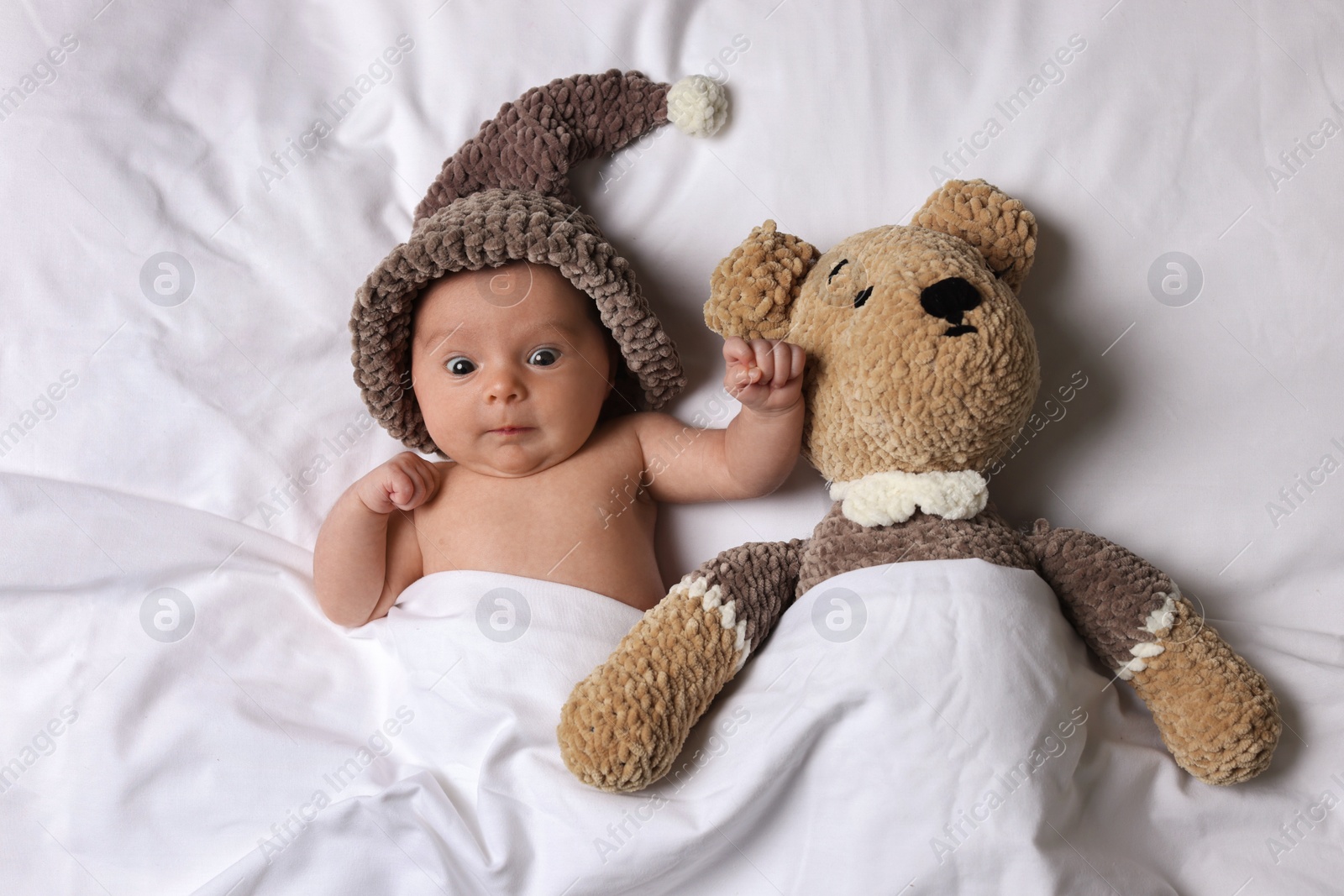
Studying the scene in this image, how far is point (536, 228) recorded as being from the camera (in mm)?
1342

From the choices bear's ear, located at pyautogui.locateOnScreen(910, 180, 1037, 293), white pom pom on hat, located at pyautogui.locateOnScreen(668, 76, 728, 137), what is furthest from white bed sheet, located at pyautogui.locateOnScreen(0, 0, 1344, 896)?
bear's ear, located at pyautogui.locateOnScreen(910, 180, 1037, 293)

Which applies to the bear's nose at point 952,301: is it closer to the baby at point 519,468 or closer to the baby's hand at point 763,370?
the baby's hand at point 763,370

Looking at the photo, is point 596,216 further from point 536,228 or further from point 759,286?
point 759,286

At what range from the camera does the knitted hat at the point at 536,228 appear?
4.44 feet

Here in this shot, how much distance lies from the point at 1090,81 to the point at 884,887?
3.81ft

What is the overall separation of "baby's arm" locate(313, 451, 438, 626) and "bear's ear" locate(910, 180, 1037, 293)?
782mm

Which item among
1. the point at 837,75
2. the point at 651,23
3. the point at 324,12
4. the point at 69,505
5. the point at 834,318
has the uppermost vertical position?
the point at 324,12

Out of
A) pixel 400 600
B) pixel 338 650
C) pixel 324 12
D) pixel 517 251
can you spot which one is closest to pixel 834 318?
pixel 517 251

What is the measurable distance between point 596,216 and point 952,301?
66cm

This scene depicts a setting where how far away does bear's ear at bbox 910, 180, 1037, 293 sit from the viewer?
51.7 inches

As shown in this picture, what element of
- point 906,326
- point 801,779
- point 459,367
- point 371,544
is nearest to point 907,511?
point 906,326

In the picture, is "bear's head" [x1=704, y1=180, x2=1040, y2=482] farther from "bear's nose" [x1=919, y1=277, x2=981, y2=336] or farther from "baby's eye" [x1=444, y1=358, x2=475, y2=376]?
"baby's eye" [x1=444, y1=358, x2=475, y2=376]

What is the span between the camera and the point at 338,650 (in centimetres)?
150

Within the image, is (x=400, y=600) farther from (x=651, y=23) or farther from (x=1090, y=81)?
(x=1090, y=81)
